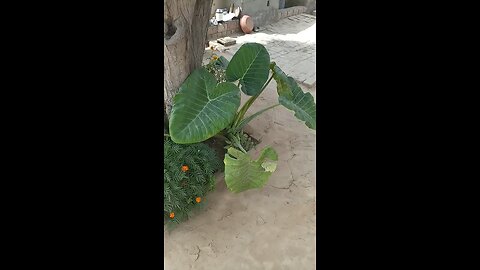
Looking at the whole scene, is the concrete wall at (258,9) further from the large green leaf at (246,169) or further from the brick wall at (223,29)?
the large green leaf at (246,169)


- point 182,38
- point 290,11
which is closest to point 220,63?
point 182,38

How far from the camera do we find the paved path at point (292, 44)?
4.30m

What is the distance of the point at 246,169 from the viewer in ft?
6.72

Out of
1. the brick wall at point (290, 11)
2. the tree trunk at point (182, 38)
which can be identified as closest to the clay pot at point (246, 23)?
the brick wall at point (290, 11)

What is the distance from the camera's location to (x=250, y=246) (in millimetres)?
2014

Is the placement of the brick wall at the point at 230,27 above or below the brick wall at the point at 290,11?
below

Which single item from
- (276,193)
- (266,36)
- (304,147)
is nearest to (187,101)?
(276,193)

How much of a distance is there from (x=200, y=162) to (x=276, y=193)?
1.79 feet

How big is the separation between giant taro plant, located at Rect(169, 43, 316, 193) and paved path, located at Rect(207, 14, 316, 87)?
1590mm

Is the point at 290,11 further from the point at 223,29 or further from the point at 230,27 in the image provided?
the point at 223,29

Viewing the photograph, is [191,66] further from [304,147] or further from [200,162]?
[304,147]

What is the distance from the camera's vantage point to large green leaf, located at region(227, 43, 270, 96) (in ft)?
8.13

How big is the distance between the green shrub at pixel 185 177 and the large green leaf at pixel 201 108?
28cm

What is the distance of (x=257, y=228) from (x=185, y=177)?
52cm
